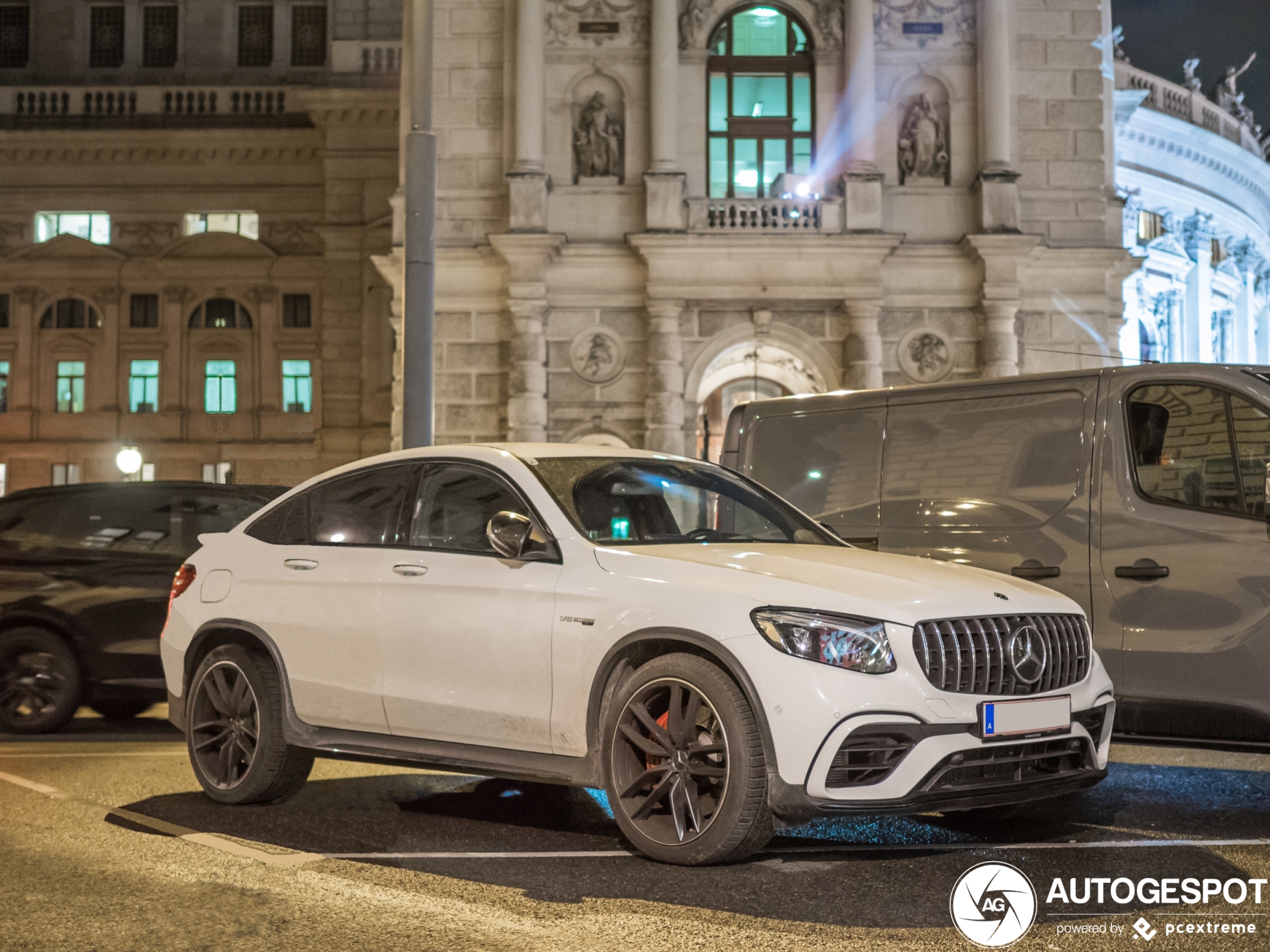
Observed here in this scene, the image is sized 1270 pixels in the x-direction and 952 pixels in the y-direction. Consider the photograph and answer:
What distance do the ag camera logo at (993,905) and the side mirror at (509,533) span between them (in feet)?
6.72

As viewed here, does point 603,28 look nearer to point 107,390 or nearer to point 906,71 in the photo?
point 906,71

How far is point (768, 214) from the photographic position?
86.9 feet

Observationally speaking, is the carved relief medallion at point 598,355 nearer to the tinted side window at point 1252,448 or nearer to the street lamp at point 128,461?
the street lamp at point 128,461

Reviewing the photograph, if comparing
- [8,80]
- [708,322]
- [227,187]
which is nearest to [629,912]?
[708,322]

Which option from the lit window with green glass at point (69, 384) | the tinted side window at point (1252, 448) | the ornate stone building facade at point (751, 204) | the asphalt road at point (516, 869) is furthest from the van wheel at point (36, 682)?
the lit window with green glass at point (69, 384)

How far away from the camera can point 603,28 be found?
2712 cm

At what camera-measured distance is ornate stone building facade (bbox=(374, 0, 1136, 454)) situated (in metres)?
26.4

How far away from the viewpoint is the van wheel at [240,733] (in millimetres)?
6289

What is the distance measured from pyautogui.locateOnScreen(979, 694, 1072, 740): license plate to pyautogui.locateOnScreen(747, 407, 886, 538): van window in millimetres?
2934

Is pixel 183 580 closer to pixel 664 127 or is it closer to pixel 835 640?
pixel 835 640

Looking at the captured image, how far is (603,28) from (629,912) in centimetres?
2483

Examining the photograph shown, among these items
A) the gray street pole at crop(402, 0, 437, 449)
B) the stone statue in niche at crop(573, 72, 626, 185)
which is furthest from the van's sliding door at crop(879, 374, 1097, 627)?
the stone statue in niche at crop(573, 72, 626, 185)

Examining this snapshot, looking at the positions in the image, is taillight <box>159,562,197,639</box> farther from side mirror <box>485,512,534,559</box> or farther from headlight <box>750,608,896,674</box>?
headlight <box>750,608,896,674</box>

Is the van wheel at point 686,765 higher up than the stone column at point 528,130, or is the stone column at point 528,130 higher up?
the stone column at point 528,130
